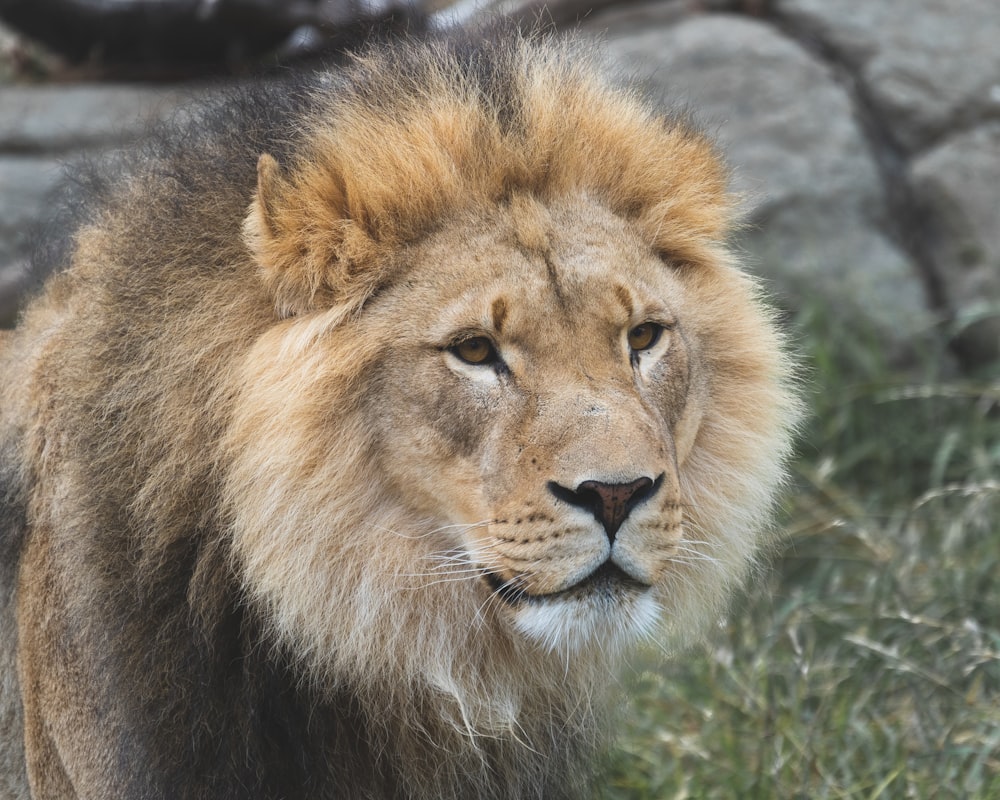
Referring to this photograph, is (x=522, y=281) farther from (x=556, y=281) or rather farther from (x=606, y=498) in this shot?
(x=606, y=498)

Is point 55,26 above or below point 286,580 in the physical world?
above

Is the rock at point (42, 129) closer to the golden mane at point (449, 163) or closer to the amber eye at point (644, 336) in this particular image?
the golden mane at point (449, 163)

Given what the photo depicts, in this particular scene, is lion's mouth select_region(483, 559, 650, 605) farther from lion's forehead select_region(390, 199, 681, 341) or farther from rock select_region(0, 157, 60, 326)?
rock select_region(0, 157, 60, 326)

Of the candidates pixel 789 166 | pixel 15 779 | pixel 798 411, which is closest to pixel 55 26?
pixel 789 166

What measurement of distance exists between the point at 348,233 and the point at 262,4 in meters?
5.50


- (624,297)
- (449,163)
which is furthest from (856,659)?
(449,163)

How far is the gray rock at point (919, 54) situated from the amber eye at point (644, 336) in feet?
16.9

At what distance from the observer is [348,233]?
2.56 metres

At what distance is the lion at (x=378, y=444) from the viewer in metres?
2.49

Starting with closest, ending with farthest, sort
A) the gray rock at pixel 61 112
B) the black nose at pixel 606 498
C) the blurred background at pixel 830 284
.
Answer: the black nose at pixel 606 498 < the blurred background at pixel 830 284 < the gray rock at pixel 61 112

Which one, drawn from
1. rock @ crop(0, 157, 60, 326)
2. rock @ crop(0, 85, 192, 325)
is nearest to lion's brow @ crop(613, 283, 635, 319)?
rock @ crop(0, 85, 192, 325)

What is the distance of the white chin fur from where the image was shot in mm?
2412

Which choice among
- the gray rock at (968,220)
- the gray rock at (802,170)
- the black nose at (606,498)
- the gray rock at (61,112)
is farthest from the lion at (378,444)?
the gray rock at (61,112)

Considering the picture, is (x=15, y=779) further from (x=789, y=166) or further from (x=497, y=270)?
(x=789, y=166)
